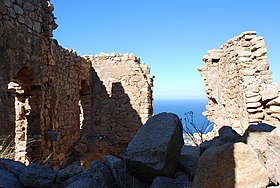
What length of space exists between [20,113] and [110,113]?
4471 millimetres

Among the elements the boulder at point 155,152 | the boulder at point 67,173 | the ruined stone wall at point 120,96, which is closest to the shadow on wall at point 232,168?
the boulder at point 155,152

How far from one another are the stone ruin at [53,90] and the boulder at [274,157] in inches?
149

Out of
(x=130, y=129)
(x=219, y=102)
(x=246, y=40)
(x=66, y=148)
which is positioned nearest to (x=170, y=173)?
(x=246, y=40)

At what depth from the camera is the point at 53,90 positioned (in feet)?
21.2

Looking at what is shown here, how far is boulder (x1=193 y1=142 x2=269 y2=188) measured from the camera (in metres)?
1.83

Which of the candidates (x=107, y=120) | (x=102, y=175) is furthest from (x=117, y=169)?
(x=107, y=120)

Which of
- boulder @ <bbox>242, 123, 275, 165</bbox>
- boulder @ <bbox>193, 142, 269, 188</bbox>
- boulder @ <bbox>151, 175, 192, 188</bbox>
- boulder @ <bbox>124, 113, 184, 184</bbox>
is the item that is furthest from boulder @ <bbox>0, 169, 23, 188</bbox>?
boulder @ <bbox>242, 123, 275, 165</bbox>

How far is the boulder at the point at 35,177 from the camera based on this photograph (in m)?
2.32

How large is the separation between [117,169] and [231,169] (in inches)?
42.9

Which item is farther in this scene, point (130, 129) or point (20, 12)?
point (130, 129)

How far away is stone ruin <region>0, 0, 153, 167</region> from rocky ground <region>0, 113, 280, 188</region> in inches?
86.6

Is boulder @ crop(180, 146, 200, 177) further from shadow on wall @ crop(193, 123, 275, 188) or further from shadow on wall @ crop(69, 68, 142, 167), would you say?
shadow on wall @ crop(69, 68, 142, 167)

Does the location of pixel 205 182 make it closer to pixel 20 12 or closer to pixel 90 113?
pixel 20 12

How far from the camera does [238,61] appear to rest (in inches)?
228
